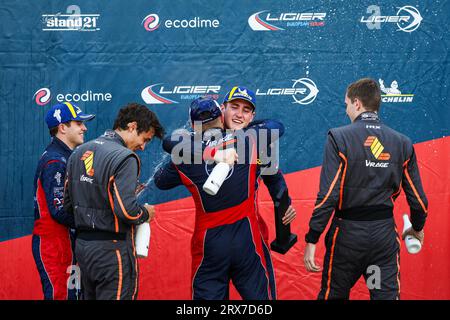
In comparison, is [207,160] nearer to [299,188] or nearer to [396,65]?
[299,188]

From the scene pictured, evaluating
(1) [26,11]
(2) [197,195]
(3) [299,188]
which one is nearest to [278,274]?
(3) [299,188]

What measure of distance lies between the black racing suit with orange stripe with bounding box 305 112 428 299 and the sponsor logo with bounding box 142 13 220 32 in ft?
5.20

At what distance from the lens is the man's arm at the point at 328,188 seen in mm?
3340

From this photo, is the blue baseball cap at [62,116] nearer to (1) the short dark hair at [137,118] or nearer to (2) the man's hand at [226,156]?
(1) the short dark hair at [137,118]

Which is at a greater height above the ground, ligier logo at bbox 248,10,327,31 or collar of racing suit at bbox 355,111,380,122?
ligier logo at bbox 248,10,327,31

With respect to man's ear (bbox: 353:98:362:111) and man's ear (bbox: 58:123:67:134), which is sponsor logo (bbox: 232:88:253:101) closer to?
man's ear (bbox: 353:98:362:111)

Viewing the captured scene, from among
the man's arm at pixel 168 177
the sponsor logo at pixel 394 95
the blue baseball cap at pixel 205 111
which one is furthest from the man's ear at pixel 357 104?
the sponsor logo at pixel 394 95

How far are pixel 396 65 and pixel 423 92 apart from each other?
274mm

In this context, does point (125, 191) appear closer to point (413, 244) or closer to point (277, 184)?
point (277, 184)

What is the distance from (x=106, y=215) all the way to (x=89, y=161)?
285 millimetres

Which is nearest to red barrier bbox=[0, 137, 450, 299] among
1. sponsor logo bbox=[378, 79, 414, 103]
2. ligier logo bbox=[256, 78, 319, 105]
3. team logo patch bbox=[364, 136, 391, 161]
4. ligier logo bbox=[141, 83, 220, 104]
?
sponsor logo bbox=[378, 79, 414, 103]

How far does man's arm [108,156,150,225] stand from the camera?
3.15 m

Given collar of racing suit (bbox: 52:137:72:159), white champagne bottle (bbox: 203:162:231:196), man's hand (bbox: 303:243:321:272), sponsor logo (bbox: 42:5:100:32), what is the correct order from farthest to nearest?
sponsor logo (bbox: 42:5:100:32), collar of racing suit (bbox: 52:137:72:159), man's hand (bbox: 303:243:321:272), white champagne bottle (bbox: 203:162:231:196)

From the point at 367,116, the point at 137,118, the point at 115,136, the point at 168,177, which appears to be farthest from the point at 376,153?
the point at 115,136
